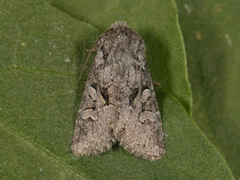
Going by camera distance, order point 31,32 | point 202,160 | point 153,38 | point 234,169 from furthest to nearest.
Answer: point 234,169
point 153,38
point 31,32
point 202,160

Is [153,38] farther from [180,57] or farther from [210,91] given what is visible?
[210,91]

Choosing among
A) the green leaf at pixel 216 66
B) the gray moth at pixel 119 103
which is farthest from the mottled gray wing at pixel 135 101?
the green leaf at pixel 216 66

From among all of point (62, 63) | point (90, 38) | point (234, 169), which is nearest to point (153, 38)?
point (90, 38)

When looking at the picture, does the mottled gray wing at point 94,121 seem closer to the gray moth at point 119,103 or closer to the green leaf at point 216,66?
the gray moth at point 119,103

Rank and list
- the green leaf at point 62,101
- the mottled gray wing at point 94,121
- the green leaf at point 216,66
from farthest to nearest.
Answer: the green leaf at point 216,66
the mottled gray wing at point 94,121
the green leaf at point 62,101

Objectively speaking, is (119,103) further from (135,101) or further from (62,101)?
(62,101)

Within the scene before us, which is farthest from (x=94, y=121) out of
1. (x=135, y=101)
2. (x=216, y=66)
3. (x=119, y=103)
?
(x=216, y=66)

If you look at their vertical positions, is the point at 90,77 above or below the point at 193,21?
below
